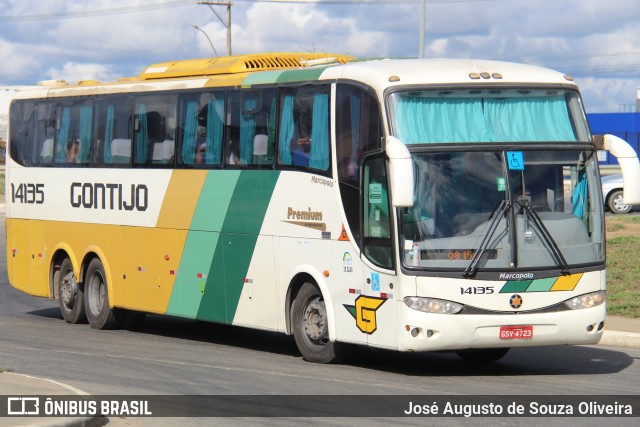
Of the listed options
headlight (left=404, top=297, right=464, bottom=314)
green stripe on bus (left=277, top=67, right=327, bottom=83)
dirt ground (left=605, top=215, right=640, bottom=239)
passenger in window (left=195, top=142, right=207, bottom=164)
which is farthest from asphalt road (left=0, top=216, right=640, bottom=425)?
dirt ground (left=605, top=215, right=640, bottom=239)

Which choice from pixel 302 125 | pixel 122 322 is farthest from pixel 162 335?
pixel 302 125

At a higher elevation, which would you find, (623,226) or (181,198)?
(181,198)

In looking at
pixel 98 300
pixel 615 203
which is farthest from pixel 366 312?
pixel 615 203

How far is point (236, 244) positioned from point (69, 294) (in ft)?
16.2

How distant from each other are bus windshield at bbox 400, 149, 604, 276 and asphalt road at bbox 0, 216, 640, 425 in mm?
1235

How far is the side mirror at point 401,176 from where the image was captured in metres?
12.2

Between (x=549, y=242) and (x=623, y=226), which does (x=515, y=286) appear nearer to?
(x=549, y=242)

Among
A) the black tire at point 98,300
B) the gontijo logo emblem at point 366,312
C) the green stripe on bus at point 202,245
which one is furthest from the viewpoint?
the black tire at point 98,300

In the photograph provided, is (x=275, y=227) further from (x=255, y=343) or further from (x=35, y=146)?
(x=35, y=146)

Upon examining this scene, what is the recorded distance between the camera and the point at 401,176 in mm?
12172

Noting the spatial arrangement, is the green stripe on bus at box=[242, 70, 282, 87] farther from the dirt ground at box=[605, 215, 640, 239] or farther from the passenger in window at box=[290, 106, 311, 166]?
the dirt ground at box=[605, 215, 640, 239]

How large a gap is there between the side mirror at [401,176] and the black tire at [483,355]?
2925mm

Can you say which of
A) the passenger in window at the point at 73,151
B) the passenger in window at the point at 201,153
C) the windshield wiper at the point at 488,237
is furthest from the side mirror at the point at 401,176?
the passenger in window at the point at 73,151

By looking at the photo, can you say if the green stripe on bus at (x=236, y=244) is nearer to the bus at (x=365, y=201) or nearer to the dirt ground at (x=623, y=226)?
the bus at (x=365, y=201)
